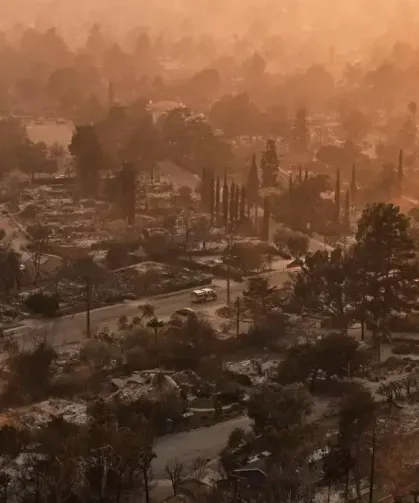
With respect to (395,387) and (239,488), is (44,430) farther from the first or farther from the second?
(395,387)

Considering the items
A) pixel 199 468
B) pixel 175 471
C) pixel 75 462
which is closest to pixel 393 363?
pixel 199 468

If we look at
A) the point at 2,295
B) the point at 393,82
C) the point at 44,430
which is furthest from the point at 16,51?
the point at 44,430

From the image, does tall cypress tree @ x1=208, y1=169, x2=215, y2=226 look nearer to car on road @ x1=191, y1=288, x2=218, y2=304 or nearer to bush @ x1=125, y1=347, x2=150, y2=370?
car on road @ x1=191, y1=288, x2=218, y2=304

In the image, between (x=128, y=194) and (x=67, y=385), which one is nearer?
(x=67, y=385)

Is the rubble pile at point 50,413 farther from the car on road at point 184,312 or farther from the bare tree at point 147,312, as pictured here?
the car on road at point 184,312

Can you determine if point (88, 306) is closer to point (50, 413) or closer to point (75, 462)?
point (50, 413)
